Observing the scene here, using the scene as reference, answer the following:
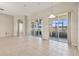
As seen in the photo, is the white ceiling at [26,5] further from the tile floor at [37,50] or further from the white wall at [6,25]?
the white wall at [6,25]

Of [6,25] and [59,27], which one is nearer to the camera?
[59,27]

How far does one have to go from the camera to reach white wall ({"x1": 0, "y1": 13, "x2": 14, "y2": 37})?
1458 centimetres

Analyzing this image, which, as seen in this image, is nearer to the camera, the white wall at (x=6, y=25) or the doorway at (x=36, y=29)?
the white wall at (x=6, y=25)

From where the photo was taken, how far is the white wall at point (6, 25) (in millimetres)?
14580

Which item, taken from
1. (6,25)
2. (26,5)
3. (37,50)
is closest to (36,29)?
(6,25)

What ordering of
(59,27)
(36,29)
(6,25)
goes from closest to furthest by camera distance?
(59,27), (6,25), (36,29)

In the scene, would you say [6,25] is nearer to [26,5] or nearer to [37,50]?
[26,5]

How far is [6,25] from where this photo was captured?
1548 cm

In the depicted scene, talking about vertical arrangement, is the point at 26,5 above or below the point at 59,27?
above

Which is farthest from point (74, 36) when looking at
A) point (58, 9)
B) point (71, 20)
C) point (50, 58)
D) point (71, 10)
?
point (50, 58)

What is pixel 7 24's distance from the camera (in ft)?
51.4

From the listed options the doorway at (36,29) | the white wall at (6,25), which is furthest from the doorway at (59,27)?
the white wall at (6,25)

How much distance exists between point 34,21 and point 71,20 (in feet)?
25.8

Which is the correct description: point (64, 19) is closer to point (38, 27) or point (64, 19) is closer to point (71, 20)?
point (71, 20)
